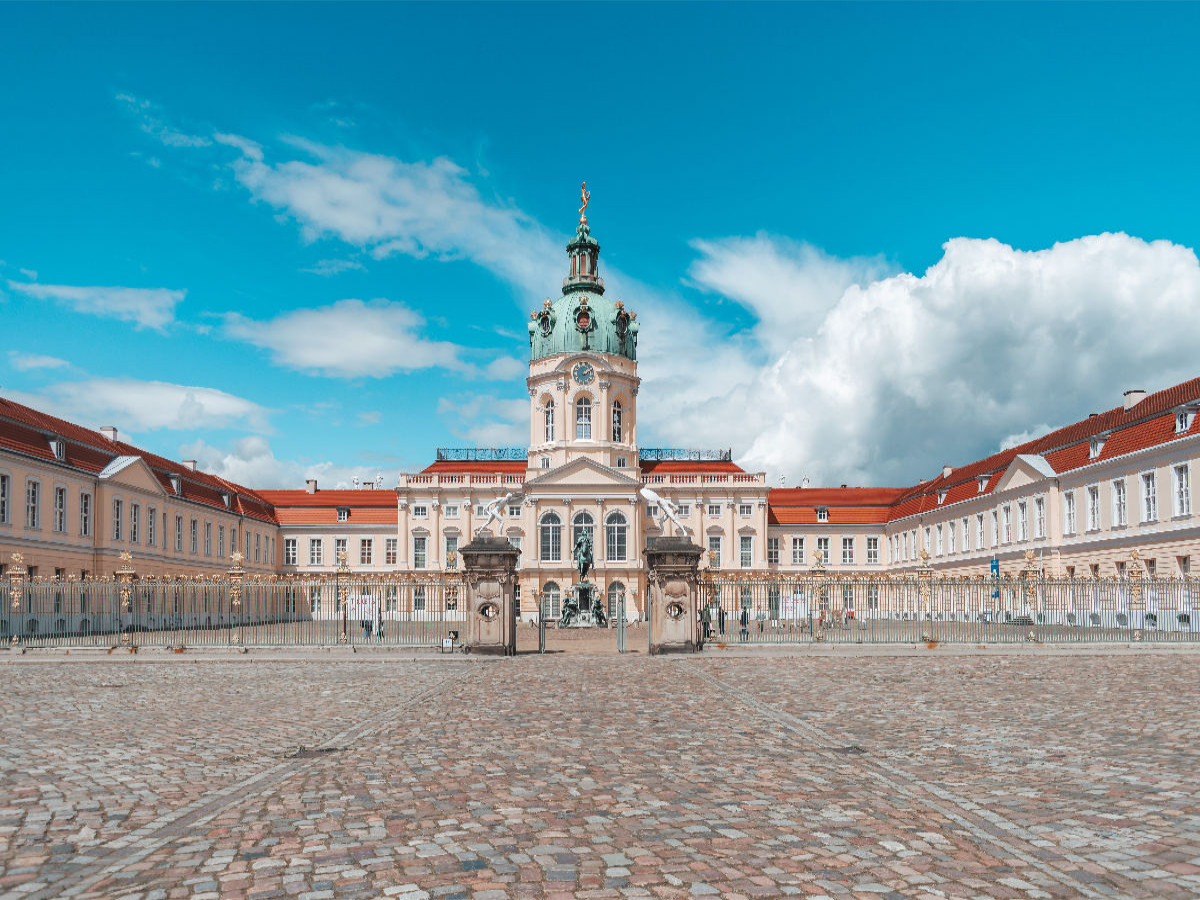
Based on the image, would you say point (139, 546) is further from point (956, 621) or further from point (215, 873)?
point (215, 873)

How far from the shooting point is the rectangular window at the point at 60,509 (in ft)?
158

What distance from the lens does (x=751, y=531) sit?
78.4 meters

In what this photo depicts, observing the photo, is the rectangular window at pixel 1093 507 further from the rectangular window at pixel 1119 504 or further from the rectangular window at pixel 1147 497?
the rectangular window at pixel 1147 497

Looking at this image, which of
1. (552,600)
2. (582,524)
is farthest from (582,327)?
(552,600)

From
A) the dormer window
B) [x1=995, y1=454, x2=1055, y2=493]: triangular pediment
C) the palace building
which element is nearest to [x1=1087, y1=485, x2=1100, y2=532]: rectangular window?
the palace building

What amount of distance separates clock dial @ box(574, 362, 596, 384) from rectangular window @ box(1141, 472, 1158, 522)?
1522 inches

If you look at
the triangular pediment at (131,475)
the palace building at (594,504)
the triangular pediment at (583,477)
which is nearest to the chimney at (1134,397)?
the palace building at (594,504)

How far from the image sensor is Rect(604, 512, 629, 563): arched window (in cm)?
7212

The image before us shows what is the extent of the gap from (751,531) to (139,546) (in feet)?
137

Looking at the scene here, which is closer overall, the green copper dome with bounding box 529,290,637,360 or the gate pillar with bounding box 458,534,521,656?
the gate pillar with bounding box 458,534,521,656

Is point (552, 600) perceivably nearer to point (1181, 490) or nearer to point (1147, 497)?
point (1147, 497)

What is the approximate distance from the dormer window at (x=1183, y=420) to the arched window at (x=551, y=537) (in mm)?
39692

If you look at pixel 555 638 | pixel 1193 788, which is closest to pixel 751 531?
pixel 555 638

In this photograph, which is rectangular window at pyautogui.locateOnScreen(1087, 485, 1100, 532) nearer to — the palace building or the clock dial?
the palace building
